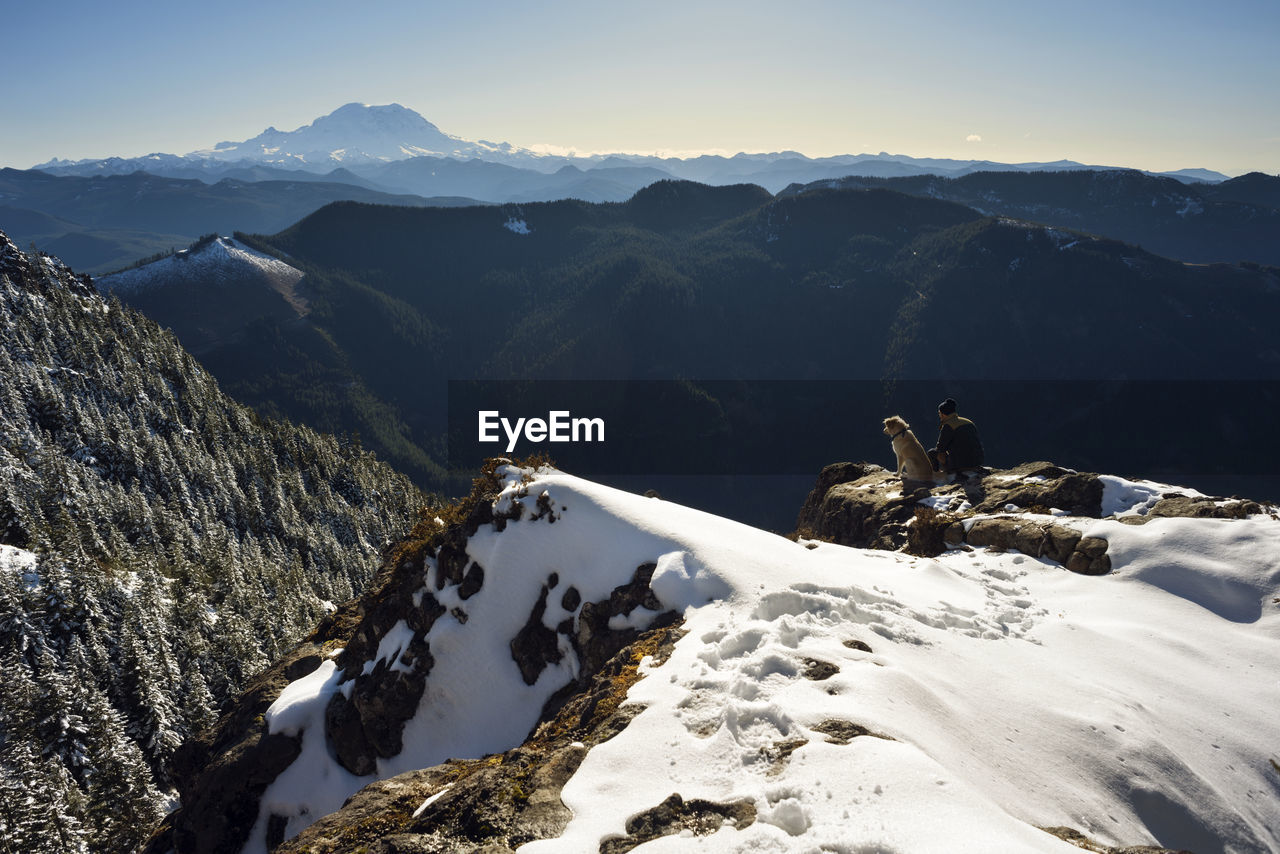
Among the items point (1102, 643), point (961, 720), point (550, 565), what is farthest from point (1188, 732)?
point (550, 565)

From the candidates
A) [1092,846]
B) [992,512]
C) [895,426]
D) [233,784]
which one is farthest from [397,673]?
[895,426]

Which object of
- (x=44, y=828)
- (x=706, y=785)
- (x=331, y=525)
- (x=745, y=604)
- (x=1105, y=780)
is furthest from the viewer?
(x=331, y=525)

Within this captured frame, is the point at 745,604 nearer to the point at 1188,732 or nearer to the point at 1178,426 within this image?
the point at 1188,732

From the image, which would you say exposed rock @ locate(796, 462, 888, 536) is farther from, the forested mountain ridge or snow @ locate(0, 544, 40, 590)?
snow @ locate(0, 544, 40, 590)

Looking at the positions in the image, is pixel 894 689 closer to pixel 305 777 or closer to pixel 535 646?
pixel 535 646

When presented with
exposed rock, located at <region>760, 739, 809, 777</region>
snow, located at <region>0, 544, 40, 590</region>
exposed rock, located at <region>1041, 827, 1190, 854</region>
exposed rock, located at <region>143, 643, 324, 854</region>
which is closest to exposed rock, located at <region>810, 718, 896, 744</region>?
exposed rock, located at <region>760, 739, 809, 777</region>

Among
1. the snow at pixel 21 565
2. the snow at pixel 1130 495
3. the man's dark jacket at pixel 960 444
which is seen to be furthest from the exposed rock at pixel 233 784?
the snow at pixel 21 565

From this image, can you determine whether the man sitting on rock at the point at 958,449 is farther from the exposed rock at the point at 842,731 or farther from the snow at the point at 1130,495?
the exposed rock at the point at 842,731
